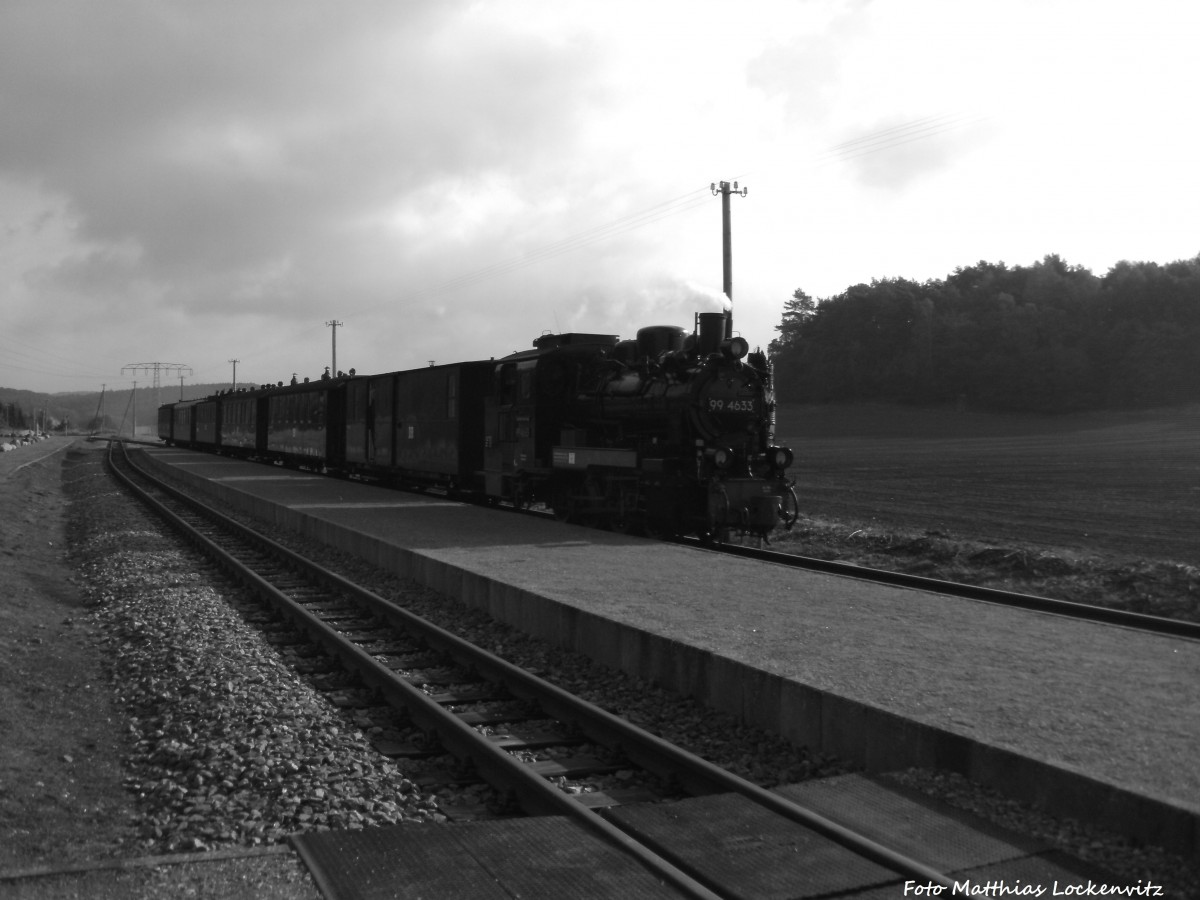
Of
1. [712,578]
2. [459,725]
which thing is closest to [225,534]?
[712,578]

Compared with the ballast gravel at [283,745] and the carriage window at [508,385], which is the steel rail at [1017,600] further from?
the carriage window at [508,385]

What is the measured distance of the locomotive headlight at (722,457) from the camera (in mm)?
15273

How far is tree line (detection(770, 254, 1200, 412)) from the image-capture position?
66.6 meters

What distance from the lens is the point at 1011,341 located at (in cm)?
7112

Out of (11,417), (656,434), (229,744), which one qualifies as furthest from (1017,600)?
(11,417)

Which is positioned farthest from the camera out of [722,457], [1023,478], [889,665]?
[1023,478]

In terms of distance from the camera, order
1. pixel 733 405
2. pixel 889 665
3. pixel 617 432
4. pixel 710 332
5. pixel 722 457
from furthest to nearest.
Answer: pixel 617 432, pixel 710 332, pixel 733 405, pixel 722 457, pixel 889 665

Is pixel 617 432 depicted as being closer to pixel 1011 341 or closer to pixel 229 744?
pixel 229 744

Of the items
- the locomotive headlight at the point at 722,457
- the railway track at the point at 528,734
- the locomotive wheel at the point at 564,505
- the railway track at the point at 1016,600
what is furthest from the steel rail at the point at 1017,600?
the railway track at the point at 528,734

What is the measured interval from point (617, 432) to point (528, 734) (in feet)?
35.6

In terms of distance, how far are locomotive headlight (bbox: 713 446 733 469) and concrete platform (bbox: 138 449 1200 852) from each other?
1831mm

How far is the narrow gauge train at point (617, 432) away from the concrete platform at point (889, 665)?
192 centimetres

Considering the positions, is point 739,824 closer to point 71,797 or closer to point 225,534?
point 71,797

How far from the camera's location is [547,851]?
180 inches
